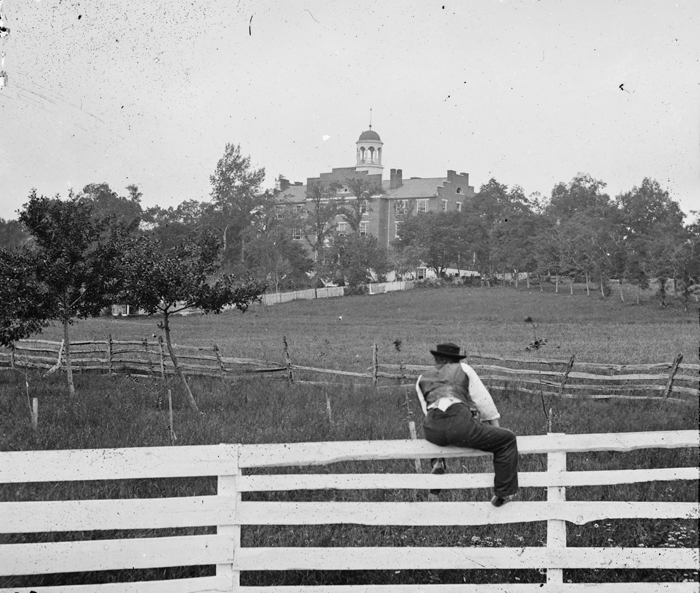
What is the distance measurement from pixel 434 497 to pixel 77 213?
16933 millimetres

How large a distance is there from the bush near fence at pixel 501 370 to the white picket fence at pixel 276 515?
12.3 metres

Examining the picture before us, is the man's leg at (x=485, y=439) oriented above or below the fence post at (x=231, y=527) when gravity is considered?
above

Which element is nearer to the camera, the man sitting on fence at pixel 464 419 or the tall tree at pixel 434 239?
the man sitting on fence at pixel 464 419

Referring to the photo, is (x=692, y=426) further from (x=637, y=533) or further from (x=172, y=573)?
(x=172, y=573)

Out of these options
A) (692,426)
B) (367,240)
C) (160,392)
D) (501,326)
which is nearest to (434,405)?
(692,426)

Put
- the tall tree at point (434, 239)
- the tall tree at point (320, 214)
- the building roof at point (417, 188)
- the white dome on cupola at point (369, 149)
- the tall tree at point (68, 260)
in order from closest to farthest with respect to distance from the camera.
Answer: the tall tree at point (68, 260) → the tall tree at point (320, 214) → the tall tree at point (434, 239) → the building roof at point (417, 188) → the white dome on cupola at point (369, 149)

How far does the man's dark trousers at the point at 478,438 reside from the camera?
571 cm

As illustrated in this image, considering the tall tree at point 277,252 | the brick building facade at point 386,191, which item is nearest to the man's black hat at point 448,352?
the tall tree at point 277,252

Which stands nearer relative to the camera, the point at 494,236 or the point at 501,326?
the point at 501,326

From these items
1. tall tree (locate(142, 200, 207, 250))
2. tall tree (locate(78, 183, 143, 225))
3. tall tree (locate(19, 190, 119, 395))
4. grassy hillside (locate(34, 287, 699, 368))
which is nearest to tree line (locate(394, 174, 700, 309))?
grassy hillside (locate(34, 287, 699, 368))

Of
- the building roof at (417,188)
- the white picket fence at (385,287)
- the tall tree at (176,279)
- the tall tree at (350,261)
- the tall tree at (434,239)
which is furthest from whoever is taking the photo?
the building roof at (417,188)

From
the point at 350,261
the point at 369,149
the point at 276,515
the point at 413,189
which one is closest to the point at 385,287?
the point at 350,261

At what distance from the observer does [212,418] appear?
18.1m

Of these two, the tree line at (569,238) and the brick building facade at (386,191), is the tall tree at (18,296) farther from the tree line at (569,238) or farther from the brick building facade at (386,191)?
the brick building facade at (386,191)
